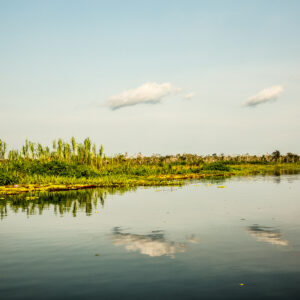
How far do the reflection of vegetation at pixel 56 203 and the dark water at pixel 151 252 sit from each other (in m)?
0.32

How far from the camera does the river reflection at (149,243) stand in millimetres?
12625

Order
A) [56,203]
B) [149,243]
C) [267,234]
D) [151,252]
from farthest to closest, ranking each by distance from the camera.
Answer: [56,203] < [267,234] < [149,243] < [151,252]

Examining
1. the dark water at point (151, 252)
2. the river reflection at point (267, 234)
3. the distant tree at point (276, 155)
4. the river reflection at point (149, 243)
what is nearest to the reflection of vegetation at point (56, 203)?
the dark water at point (151, 252)

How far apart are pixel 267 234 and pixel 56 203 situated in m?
16.8

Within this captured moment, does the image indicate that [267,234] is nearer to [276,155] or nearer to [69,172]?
[69,172]

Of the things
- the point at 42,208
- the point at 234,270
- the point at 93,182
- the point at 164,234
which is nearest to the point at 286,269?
the point at 234,270

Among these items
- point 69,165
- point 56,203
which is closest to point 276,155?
point 69,165

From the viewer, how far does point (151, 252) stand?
493 inches

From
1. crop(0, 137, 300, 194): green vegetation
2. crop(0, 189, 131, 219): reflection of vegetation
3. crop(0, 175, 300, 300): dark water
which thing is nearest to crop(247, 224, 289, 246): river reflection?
crop(0, 175, 300, 300): dark water

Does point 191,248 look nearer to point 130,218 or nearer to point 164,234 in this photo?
point 164,234

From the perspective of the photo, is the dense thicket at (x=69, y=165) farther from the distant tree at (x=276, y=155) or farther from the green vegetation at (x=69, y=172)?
the distant tree at (x=276, y=155)

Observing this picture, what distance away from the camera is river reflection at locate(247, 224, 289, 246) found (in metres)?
13.9

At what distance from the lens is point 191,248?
1302 cm

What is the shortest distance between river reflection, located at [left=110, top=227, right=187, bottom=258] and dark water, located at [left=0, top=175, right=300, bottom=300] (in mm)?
37
